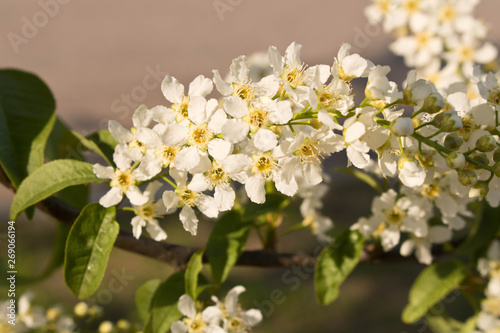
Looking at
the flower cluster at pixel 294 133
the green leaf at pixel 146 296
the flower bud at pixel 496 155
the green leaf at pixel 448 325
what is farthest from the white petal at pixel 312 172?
the green leaf at pixel 448 325

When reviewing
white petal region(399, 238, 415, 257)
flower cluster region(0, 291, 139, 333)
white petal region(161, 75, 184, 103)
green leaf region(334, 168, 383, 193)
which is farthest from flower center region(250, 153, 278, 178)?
flower cluster region(0, 291, 139, 333)

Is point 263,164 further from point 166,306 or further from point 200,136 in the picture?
point 166,306

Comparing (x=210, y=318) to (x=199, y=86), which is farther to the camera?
(x=210, y=318)

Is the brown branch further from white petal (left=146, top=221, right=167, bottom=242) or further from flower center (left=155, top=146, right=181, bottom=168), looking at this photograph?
flower center (left=155, top=146, right=181, bottom=168)

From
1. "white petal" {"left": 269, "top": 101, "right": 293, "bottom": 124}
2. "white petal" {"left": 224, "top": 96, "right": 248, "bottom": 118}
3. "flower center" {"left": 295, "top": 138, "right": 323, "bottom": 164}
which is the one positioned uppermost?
"white petal" {"left": 269, "top": 101, "right": 293, "bottom": 124}

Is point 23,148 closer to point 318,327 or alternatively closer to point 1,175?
point 1,175

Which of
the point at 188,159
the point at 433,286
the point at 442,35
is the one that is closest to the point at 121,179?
the point at 188,159
